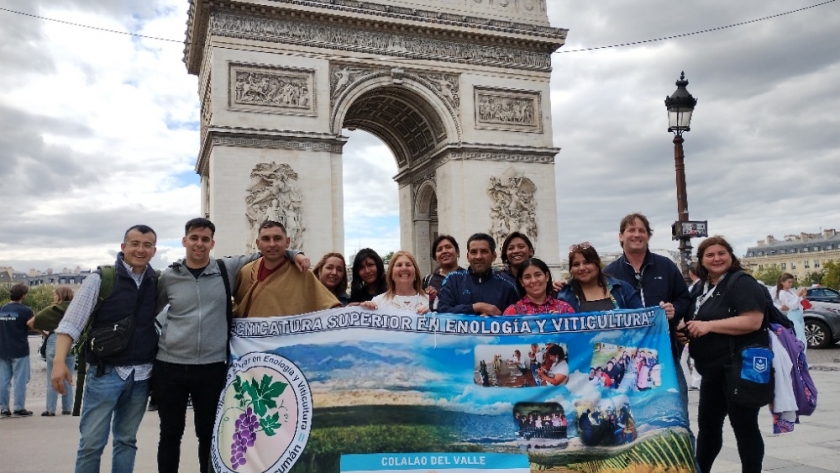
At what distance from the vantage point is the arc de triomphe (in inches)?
738

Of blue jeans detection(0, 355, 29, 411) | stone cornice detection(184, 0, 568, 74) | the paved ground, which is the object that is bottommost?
the paved ground

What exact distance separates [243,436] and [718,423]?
3.18 metres

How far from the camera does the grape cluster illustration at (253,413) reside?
167 inches

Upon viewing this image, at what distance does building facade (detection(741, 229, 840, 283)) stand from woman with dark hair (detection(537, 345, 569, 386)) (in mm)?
95084

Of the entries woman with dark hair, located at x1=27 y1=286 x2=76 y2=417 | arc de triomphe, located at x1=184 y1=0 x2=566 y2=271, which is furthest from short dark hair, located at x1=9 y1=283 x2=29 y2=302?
arc de triomphe, located at x1=184 y1=0 x2=566 y2=271

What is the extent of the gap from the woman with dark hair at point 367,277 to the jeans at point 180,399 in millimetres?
1761

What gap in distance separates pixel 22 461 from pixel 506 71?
18.8 metres

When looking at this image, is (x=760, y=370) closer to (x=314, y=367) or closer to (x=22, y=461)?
(x=314, y=367)

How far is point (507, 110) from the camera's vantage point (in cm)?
2200

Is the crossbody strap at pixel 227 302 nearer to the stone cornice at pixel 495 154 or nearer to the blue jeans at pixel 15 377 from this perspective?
the blue jeans at pixel 15 377

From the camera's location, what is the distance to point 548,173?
22.2 metres

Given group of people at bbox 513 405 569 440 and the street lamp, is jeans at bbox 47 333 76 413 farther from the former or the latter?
the street lamp

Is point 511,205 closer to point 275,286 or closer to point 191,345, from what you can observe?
point 275,286

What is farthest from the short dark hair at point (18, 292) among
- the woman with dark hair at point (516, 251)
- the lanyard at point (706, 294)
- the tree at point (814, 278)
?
the tree at point (814, 278)
